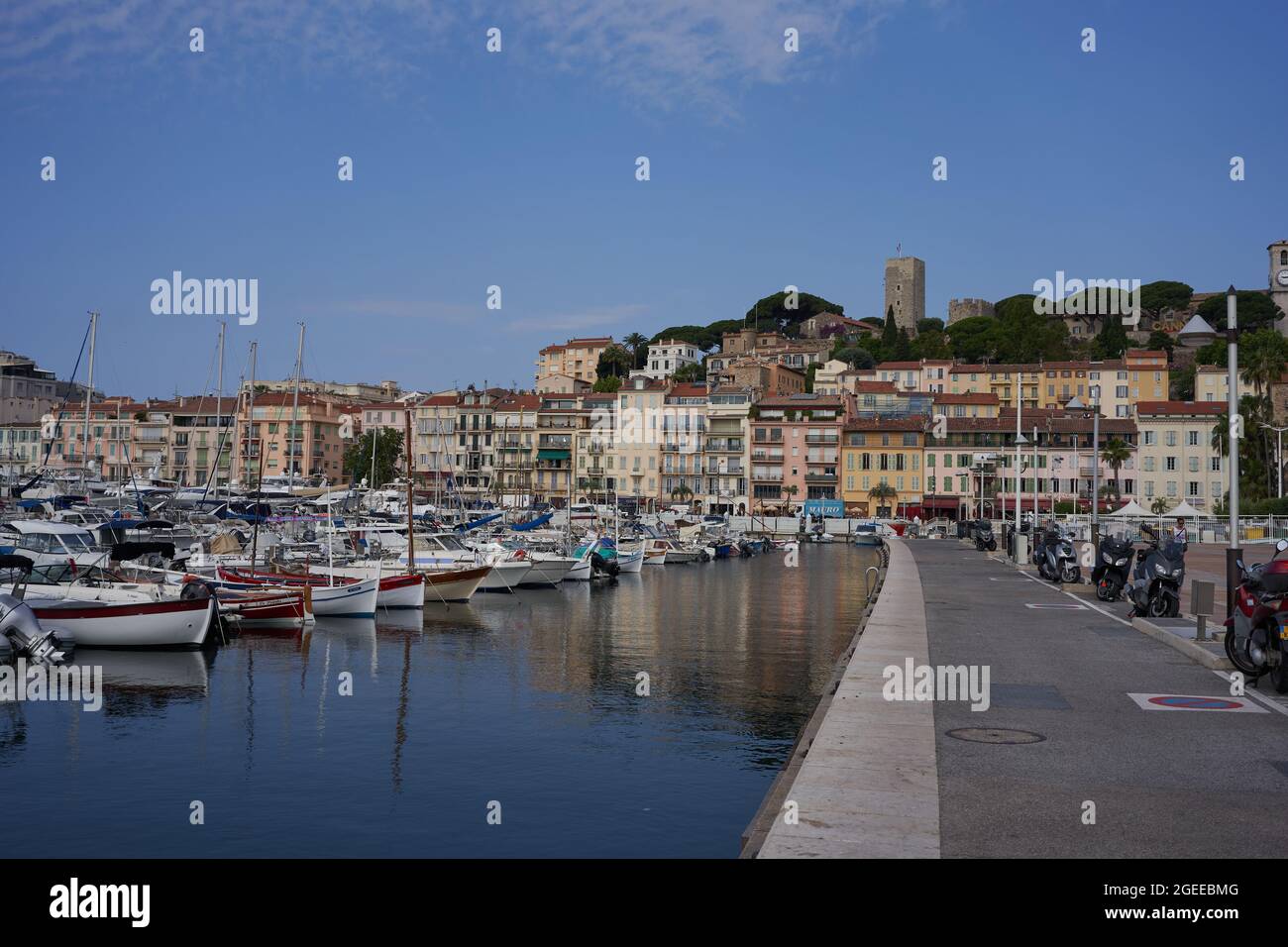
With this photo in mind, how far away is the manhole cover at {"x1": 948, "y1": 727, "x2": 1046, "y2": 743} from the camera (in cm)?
1266

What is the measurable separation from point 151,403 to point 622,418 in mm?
56163

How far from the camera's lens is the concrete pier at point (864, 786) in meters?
8.77

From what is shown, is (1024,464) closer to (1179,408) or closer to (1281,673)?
(1179,408)

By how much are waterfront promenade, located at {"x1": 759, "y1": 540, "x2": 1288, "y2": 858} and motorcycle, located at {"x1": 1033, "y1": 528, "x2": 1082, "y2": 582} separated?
1710cm

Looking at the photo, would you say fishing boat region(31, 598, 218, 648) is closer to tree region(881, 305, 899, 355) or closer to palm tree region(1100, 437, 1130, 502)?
palm tree region(1100, 437, 1130, 502)

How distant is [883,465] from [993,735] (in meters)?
112

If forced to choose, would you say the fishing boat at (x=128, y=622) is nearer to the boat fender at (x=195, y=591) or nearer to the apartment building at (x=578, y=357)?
the boat fender at (x=195, y=591)

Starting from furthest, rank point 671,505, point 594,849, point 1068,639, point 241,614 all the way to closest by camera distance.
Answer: point 671,505 < point 241,614 < point 1068,639 < point 594,849

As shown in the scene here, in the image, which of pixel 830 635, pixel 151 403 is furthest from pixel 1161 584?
pixel 151 403

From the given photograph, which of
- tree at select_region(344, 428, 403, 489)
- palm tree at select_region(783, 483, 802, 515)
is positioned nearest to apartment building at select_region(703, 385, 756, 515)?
palm tree at select_region(783, 483, 802, 515)

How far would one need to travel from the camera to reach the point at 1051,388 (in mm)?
137875

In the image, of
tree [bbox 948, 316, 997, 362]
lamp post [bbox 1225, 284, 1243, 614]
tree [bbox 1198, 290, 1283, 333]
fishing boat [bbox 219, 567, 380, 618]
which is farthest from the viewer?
tree [bbox 1198, 290, 1283, 333]

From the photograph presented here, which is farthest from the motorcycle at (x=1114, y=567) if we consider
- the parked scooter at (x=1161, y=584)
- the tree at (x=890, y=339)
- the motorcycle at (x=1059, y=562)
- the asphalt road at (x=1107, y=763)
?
the tree at (x=890, y=339)
